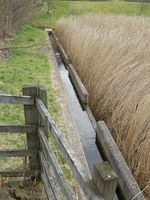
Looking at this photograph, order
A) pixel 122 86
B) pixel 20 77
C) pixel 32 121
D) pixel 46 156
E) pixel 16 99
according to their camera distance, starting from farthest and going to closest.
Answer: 1. pixel 20 77
2. pixel 122 86
3. pixel 32 121
4. pixel 46 156
5. pixel 16 99

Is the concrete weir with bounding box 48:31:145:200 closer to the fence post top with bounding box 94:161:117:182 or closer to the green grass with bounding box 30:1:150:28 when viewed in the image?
the fence post top with bounding box 94:161:117:182

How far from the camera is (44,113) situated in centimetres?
211

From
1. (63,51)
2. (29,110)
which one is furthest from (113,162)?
(63,51)

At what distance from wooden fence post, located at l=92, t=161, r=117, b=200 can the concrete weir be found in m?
1.11

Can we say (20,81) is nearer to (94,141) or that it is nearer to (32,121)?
(94,141)

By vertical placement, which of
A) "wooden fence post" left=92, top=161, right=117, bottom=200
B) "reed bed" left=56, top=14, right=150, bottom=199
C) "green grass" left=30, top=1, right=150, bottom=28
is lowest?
"green grass" left=30, top=1, right=150, bottom=28

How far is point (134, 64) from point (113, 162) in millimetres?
2224

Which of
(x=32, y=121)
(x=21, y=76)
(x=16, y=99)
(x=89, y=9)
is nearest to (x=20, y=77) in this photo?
(x=21, y=76)

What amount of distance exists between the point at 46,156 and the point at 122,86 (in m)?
2.59

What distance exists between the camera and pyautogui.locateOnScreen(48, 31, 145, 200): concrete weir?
9.66ft

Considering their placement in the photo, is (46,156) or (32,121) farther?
(32,121)

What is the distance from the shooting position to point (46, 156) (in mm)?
2385

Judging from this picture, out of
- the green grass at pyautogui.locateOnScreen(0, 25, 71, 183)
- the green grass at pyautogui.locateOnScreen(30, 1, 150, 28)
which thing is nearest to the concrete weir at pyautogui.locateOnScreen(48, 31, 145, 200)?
the green grass at pyautogui.locateOnScreen(0, 25, 71, 183)

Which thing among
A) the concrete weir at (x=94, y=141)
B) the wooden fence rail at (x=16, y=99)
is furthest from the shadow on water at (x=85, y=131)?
the wooden fence rail at (x=16, y=99)
